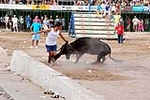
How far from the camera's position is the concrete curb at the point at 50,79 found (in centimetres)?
955

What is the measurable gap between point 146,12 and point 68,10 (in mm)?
6866

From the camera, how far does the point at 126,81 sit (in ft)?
48.3

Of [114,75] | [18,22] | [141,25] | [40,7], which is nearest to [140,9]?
[141,25]

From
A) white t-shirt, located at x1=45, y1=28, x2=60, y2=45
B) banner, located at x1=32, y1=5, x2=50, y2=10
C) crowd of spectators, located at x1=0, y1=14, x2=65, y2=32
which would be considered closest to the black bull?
white t-shirt, located at x1=45, y1=28, x2=60, y2=45

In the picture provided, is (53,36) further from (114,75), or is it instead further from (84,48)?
(114,75)

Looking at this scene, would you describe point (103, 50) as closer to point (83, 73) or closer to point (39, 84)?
point (83, 73)

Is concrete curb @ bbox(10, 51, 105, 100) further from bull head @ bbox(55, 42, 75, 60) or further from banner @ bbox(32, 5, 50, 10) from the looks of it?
banner @ bbox(32, 5, 50, 10)

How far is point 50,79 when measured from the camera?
11.8 m

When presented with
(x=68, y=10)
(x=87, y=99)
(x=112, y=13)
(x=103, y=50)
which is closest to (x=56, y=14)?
(x=68, y=10)

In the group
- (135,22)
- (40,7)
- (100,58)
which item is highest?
(100,58)

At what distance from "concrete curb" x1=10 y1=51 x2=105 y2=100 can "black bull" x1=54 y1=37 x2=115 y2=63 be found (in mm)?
2626

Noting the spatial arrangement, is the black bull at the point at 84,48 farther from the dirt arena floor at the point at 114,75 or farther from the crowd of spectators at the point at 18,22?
the crowd of spectators at the point at 18,22

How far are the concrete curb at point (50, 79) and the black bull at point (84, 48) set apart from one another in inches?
103

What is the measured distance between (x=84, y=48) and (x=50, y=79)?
23.8ft
